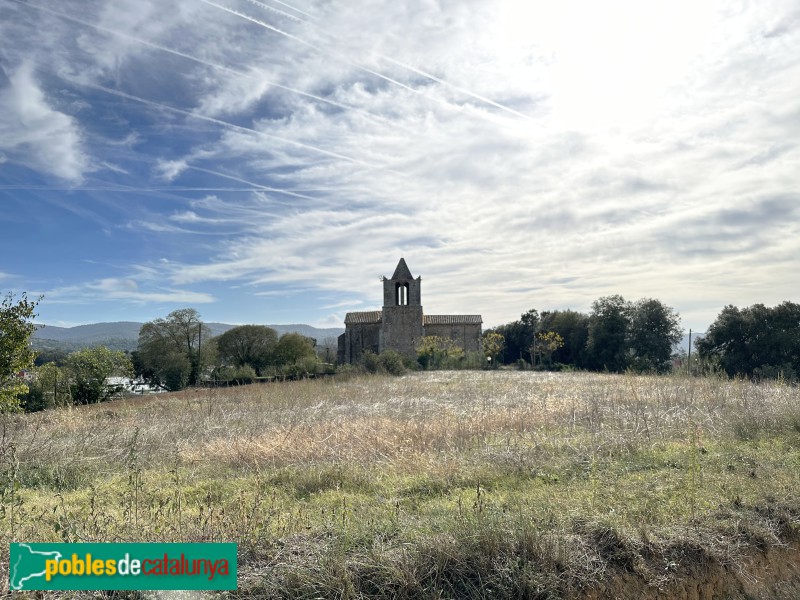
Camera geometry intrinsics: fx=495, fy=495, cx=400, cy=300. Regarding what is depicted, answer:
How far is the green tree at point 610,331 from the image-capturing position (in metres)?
41.2

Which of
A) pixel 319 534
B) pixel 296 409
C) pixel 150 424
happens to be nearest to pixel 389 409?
pixel 296 409

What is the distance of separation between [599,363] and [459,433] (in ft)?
125

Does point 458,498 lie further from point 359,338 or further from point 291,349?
point 359,338

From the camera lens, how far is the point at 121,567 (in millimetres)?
3721

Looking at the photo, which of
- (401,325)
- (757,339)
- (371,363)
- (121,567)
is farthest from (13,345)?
(401,325)

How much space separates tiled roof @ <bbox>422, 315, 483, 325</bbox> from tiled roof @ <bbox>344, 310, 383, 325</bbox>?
519 cm

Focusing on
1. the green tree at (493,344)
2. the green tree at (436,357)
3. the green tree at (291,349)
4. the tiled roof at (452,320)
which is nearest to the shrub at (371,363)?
the green tree at (436,357)

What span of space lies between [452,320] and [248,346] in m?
21.9

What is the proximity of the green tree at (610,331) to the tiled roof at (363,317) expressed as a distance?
22405 mm

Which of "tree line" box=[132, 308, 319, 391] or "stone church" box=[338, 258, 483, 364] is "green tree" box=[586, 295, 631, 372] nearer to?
"stone church" box=[338, 258, 483, 364]

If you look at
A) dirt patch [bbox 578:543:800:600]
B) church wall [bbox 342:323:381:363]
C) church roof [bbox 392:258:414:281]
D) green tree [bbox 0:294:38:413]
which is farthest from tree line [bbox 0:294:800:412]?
dirt patch [bbox 578:543:800:600]

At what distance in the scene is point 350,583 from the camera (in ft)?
12.5

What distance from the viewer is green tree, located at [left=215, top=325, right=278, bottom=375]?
49406 mm

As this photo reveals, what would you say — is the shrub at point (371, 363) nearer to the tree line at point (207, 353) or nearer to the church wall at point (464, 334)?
the tree line at point (207, 353)
